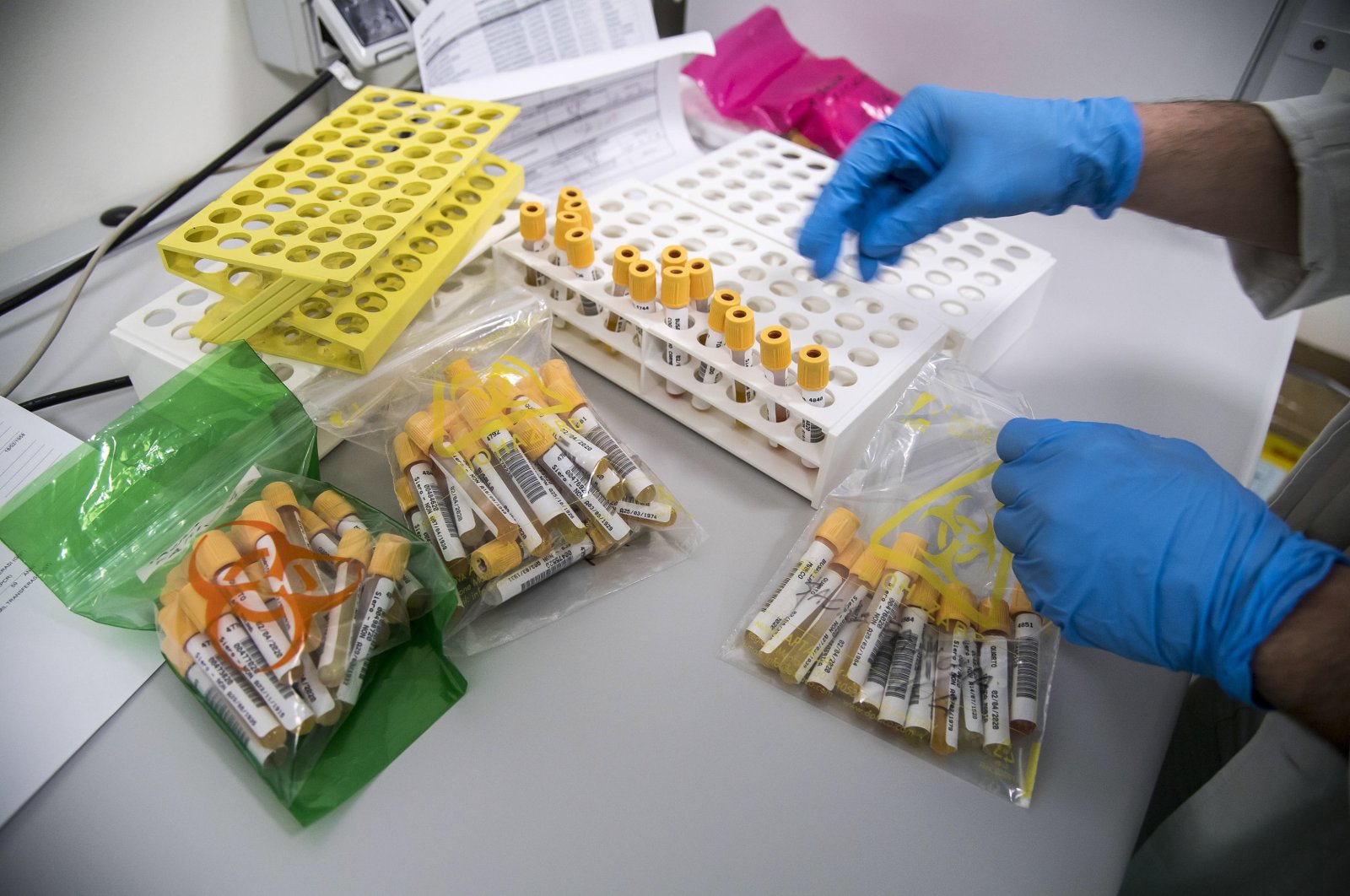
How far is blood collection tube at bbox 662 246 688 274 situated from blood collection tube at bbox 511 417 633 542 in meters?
0.19

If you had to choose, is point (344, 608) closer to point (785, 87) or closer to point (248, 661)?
point (248, 661)

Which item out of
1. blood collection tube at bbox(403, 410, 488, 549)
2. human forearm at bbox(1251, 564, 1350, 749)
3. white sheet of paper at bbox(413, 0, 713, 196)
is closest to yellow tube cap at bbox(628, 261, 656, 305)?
blood collection tube at bbox(403, 410, 488, 549)

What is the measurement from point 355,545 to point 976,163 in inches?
24.5

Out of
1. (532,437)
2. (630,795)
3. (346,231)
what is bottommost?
(630,795)

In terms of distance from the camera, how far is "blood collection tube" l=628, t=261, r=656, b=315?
0.75 metres

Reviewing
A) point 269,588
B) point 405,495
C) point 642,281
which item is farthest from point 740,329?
point 269,588

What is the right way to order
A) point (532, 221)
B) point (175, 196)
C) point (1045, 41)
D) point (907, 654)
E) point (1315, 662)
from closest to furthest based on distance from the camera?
1. point (1315, 662)
2. point (907, 654)
3. point (532, 221)
4. point (175, 196)
5. point (1045, 41)

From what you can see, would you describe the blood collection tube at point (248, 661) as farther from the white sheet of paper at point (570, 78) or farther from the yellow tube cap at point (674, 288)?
the white sheet of paper at point (570, 78)

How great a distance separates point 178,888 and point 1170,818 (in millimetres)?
702

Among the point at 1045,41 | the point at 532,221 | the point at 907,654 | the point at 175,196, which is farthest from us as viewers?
the point at 1045,41

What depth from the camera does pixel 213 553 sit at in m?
0.57

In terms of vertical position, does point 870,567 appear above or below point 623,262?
below

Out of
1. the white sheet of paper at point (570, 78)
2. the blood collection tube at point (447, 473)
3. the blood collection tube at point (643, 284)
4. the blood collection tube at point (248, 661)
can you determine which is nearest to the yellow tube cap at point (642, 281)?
the blood collection tube at point (643, 284)

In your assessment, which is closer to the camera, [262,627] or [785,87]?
[262,627]
